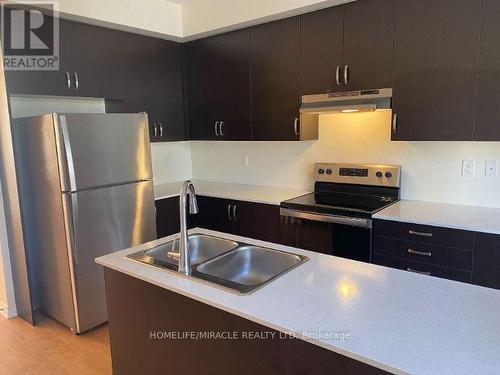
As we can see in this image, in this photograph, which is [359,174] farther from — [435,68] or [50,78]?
[50,78]

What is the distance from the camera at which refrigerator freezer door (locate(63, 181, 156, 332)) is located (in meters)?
2.59

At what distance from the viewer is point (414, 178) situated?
279cm

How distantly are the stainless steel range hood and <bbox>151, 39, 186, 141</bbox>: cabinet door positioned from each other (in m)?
1.35

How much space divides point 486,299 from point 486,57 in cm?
156

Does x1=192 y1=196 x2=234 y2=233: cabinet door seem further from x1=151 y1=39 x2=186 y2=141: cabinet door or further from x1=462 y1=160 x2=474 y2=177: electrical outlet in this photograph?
x1=462 y1=160 x2=474 y2=177: electrical outlet

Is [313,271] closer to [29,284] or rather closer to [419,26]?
[419,26]

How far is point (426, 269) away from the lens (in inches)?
89.7

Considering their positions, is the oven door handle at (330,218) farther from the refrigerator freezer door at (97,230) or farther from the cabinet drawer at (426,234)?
the refrigerator freezer door at (97,230)

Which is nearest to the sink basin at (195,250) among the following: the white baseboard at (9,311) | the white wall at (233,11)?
the white wall at (233,11)

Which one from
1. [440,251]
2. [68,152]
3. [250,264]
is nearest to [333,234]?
[440,251]

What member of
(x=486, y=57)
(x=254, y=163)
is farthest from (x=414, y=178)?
(x=254, y=163)

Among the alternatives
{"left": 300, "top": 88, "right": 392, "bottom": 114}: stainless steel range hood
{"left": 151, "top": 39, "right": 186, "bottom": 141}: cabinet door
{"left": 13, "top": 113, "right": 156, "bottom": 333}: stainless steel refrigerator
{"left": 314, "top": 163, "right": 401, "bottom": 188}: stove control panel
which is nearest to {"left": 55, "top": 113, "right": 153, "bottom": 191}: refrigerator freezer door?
{"left": 13, "top": 113, "right": 156, "bottom": 333}: stainless steel refrigerator

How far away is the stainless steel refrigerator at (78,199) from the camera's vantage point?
8.29 ft

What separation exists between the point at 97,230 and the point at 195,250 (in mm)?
1112
